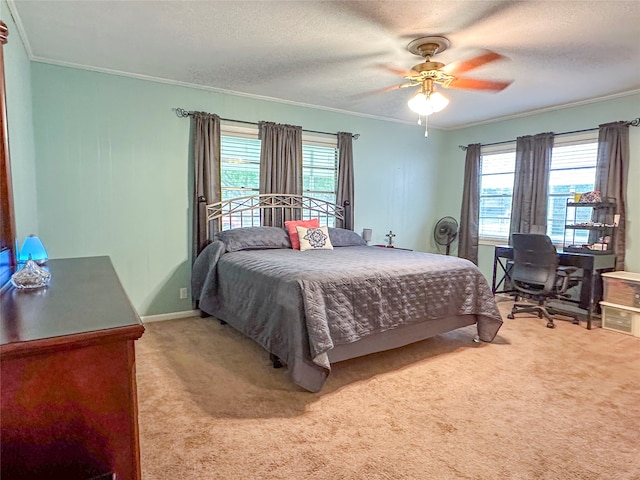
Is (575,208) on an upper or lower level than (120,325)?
upper

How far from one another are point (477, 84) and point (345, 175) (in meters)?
1.89

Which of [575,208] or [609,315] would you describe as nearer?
[609,315]

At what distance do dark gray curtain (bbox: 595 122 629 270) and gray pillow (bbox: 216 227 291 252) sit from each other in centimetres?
359

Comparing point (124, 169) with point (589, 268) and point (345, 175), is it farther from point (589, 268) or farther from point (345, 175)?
point (589, 268)

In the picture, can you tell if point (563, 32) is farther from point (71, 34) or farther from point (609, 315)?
point (71, 34)

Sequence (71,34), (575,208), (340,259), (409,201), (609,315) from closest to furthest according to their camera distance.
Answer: (71,34)
(340,259)
(609,315)
(575,208)
(409,201)

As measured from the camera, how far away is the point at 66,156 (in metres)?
3.36

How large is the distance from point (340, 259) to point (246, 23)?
6.38ft

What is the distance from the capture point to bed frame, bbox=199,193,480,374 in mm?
2691

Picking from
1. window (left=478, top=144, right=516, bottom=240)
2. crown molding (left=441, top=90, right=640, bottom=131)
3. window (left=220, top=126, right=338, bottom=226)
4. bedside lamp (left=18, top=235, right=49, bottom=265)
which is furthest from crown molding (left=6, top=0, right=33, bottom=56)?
window (left=478, top=144, right=516, bottom=240)

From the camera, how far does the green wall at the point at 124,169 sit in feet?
10.9

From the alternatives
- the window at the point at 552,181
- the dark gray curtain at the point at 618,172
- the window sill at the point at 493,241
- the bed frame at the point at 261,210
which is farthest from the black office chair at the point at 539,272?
the bed frame at the point at 261,210

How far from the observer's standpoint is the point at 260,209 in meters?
4.34

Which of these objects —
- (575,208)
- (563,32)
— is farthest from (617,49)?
(575,208)
